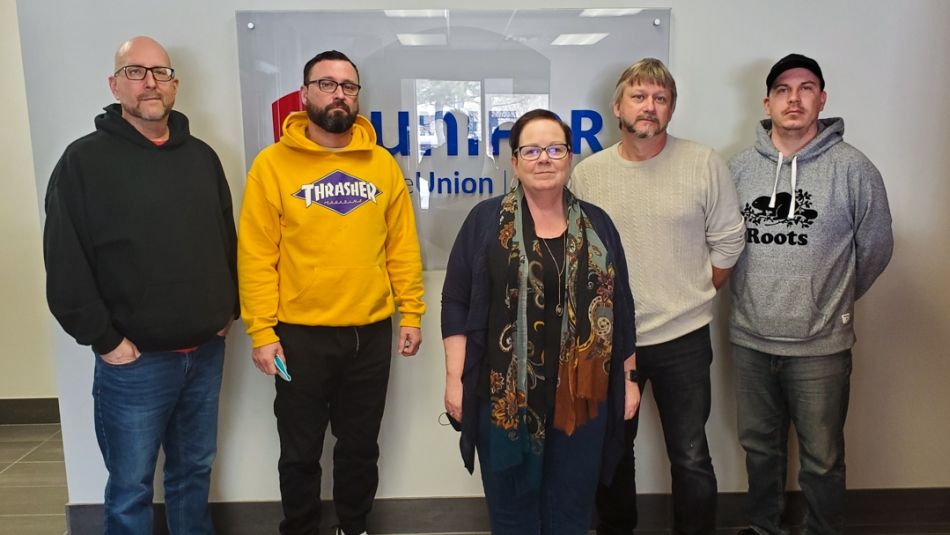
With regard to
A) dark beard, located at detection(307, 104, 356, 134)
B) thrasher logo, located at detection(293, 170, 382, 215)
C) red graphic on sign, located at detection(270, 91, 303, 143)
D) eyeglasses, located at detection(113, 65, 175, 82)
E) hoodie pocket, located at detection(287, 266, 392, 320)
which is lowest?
hoodie pocket, located at detection(287, 266, 392, 320)

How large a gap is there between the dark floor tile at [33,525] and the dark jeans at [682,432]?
2177 millimetres

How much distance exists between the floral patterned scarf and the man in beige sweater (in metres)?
0.34

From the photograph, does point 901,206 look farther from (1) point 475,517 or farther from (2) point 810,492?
(1) point 475,517

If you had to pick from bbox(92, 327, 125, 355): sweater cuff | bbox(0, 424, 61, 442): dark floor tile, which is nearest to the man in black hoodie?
bbox(92, 327, 125, 355): sweater cuff

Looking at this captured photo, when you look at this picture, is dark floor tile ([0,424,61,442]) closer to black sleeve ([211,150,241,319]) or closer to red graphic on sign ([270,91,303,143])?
black sleeve ([211,150,241,319])

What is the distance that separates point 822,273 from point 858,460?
991 millimetres

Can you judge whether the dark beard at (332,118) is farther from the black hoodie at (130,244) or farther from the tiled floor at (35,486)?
the tiled floor at (35,486)

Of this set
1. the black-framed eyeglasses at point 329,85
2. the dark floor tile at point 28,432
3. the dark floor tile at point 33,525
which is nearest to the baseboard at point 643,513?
the dark floor tile at point 33,525

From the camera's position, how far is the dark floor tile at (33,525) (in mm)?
2578

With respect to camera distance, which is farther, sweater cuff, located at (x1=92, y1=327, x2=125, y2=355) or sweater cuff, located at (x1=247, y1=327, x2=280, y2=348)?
sweater cuff, located at (x1=247, y1=327, x2=280, y2=348)

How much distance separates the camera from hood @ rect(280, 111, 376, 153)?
202cm

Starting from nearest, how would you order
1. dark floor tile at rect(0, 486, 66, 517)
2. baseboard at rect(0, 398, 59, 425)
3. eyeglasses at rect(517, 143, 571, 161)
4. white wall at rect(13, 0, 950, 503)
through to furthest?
eyeglasses at rect(517, 143, 571, 161) < white wall at rect(13, 0, 950, 503) < dark floor tile at rect(0, 486, 66, 517) < baseboard at rect(0, 398, 59, 425)

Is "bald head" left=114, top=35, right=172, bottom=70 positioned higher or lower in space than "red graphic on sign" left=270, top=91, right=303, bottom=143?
higher

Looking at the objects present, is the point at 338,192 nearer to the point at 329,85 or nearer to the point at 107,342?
the point at 329,85
